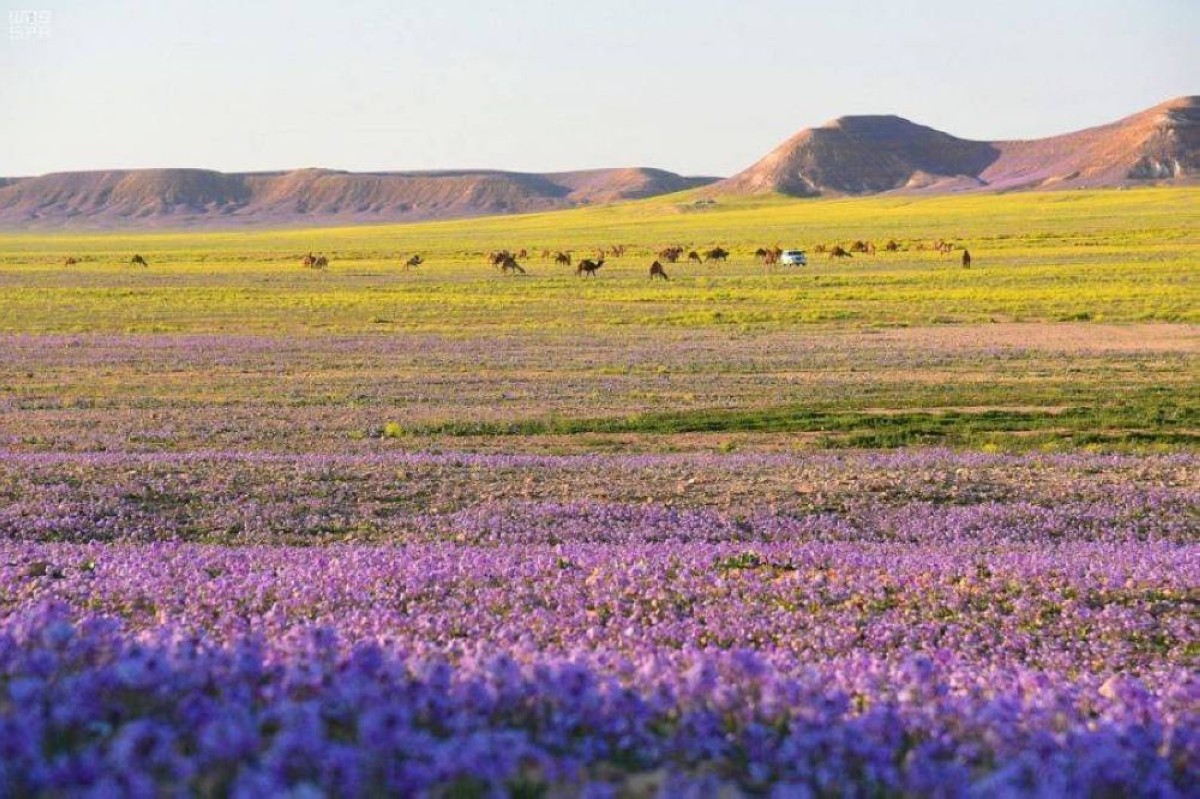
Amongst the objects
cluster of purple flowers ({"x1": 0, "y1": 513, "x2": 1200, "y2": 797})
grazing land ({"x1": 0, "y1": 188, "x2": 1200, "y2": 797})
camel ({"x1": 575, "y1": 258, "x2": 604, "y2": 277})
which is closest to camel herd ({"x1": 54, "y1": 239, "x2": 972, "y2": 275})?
camel ({"x1": 575, "y1": 258, "x2": 604, "y2": 277})

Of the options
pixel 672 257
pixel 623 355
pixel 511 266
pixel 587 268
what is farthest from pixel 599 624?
pixel 672 257

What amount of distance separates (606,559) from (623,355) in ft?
88.1

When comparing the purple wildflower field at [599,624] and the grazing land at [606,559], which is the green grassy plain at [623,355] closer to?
the grazing land at [606,559]

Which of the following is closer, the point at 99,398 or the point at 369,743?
the point at 369,743

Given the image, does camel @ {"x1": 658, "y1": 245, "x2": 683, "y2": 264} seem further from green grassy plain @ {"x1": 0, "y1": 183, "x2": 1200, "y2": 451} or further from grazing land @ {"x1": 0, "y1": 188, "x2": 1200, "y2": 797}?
Result: grazing land @ {"x1": 0, "y1": 188, "x2": 1200, "y2": 797}

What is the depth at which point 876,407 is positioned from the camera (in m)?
26.3

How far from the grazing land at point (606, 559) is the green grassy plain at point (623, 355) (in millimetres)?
236

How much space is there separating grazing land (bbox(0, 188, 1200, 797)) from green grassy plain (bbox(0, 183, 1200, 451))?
0.24m

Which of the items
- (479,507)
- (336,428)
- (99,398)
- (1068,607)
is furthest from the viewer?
(99,398)

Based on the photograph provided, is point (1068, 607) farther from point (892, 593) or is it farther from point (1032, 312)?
point (1032, 312)

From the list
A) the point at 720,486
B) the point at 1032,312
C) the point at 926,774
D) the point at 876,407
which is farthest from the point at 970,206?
the point at 926,774

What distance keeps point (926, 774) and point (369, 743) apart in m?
1.40

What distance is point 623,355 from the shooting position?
37.6 metres

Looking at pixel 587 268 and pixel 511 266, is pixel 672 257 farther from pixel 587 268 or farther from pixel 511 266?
pixel 587 268
